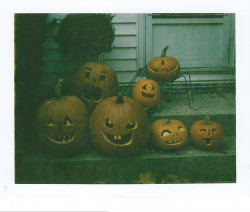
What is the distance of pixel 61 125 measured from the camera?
2.99m

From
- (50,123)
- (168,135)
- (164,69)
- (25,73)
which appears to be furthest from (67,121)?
(164,69)

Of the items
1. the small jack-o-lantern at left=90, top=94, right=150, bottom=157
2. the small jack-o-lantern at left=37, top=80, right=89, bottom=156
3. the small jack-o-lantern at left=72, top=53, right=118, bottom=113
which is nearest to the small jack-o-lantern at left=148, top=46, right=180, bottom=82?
the small jack-o-lantern at left=72, top=53, right=118, bottom=113

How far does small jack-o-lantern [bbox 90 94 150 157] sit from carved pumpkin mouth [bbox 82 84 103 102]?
1.71 feet

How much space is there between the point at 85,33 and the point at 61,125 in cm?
184

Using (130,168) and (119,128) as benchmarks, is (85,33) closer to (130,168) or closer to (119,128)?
A: (119,128)

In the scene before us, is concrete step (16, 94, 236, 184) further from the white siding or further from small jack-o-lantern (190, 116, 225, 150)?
the white siding

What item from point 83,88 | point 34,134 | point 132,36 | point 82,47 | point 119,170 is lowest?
point 119,170

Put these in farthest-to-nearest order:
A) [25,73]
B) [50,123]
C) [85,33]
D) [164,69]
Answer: [85,33] < [164,69] < [25,73] < [50,123]

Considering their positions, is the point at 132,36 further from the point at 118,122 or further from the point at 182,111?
the point at 118,122

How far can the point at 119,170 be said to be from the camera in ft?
10.1

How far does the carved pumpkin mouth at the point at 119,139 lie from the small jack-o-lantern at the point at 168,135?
1.21 ft

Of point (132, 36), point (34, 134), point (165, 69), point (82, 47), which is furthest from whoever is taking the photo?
point (132, 36)

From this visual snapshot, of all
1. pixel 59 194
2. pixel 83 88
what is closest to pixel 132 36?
pixel 83 88
